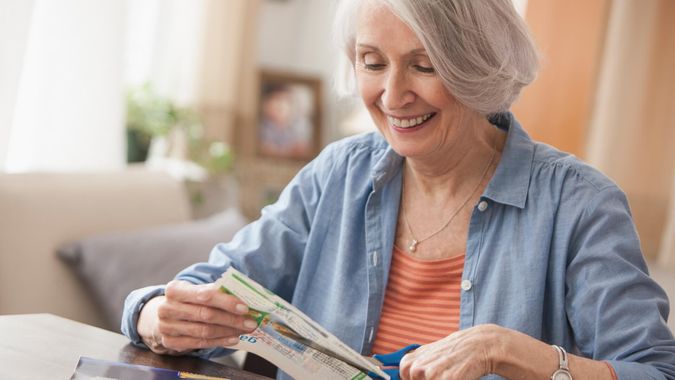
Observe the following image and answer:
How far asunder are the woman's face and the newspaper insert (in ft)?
1.40

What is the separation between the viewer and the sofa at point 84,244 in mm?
2289

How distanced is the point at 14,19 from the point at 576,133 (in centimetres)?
166

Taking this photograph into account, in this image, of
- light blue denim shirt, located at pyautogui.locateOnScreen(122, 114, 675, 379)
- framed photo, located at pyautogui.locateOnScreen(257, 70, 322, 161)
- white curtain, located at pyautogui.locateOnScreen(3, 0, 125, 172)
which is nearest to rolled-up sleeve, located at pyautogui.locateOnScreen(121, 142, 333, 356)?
light blue denim shirt, located at pyautogui.locateOnScreen(122, 114, 675, 379)

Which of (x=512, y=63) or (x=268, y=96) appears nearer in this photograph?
(x=512, y=63)

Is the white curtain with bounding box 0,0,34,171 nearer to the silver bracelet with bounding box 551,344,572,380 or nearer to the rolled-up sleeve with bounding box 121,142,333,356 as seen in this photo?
the rolled-up sleeve with bounding box 121,142,333,356

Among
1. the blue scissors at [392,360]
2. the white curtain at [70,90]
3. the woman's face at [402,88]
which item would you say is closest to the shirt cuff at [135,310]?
the blue scissors at [392,360]

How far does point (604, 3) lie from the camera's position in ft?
8.64

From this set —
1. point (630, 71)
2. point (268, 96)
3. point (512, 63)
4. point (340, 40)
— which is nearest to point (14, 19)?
point (340, 40)

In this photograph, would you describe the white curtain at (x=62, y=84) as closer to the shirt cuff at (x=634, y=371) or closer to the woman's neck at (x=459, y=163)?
the woman's neck at (x=459, y=163)

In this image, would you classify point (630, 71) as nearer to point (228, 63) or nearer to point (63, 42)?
point (63, 42)

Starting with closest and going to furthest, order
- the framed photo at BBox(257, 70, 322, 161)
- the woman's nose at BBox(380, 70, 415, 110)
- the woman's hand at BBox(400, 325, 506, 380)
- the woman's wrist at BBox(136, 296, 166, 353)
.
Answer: the woman's hand at BBox(400, 325, 506, 380), the woman's wrist at BBox(136, 296, 166, 353), the woman's nose at BBox(380, 70, 415, 110), the framed photo at BBox(257, 70, 322, 161)

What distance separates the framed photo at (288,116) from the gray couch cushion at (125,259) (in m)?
2.44

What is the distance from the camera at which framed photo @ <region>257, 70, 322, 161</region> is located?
503cm

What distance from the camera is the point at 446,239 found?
166 centimetres
